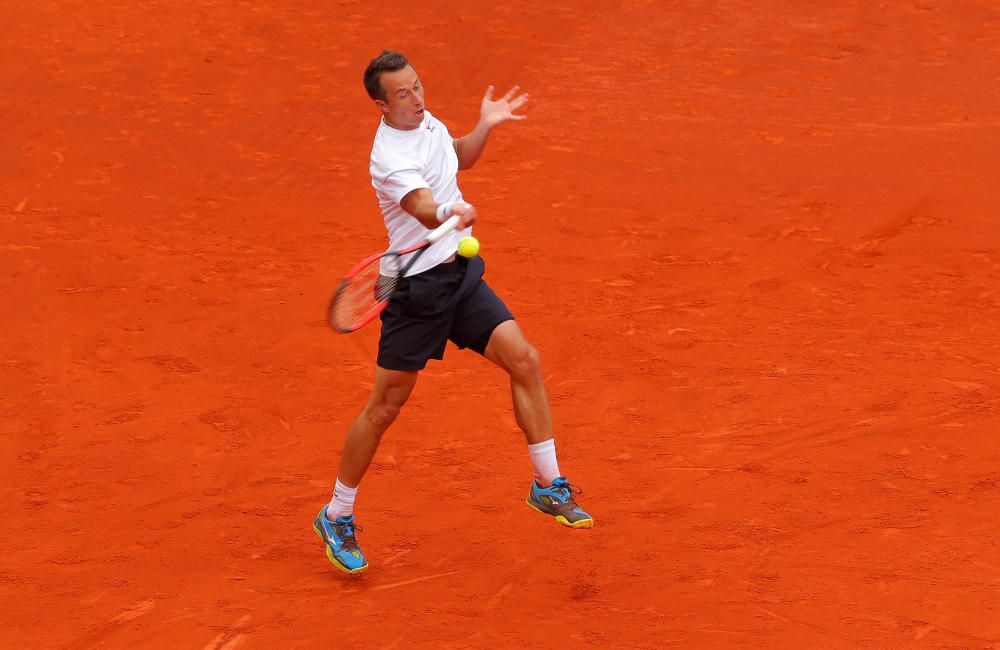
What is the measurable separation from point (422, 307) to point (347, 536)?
1174 mm

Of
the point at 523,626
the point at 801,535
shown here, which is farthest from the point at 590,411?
the point at 523,626

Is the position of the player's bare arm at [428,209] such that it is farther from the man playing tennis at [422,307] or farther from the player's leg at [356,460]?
the player's leg at [356,460]

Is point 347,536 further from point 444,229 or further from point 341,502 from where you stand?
point 444,229

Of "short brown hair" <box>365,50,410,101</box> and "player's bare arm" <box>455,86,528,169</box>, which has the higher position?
"short brown hair" <box>365,50,410,101</box>

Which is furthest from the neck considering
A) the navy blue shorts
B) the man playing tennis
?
the navy blue shorts

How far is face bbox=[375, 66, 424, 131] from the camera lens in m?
5.14

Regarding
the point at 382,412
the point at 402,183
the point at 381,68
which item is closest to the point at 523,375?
the point at 382,412

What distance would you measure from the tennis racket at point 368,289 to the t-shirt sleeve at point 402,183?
0.65 feet

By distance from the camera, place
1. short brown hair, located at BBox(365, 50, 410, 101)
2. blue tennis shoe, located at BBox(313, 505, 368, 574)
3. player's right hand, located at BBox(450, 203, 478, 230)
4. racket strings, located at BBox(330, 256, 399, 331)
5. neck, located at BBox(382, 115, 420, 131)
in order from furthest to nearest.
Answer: blue tennis shoe, located at BBox(313, 505, 368, 574) → racket strings, located at BBox(330, 256, 399, 331) → neck, located at BBox(382, 115, 420, 131) → short brown hair, located at BBox(365, 50, 410, 101) → player's right hand, located at BBox(450, 203, 478, 230)

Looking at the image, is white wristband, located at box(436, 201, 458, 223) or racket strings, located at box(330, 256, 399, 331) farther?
racket strings, located at box(330, 256, 399, 331)

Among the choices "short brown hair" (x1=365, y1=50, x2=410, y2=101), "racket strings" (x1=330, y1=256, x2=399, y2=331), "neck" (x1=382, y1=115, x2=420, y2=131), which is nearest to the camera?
"short brown hair" (x1=365, y1=50, x2=410, y2=101)

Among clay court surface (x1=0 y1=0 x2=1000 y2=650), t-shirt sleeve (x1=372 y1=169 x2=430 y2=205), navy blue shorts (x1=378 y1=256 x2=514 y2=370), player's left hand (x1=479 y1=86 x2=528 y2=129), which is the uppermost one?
player's left hand (x1=479 y1=86 x2=528 y2=129)

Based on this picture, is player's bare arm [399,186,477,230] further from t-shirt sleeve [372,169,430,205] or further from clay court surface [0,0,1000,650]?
clay court surface [0,0,1000,650]

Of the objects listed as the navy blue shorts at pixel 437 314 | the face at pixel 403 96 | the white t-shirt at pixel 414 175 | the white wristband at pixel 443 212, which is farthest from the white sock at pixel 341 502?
the face at pixel 403 96
